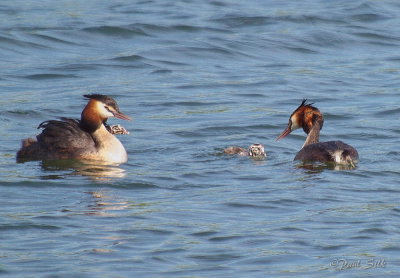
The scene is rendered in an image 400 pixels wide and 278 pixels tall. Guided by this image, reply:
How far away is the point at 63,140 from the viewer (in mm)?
12648

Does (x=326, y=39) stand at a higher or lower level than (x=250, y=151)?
higher

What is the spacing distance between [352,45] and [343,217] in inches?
441

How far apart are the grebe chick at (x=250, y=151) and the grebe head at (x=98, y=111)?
1.19 m

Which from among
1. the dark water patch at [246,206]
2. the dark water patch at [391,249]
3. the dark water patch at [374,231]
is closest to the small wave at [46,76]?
the dark water patch at [246,206]

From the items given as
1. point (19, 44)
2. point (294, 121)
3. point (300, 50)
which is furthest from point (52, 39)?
point (294, 121)

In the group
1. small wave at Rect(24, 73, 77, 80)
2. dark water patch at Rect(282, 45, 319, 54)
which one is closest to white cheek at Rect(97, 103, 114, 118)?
small wave at Rect(24, 73, 77, 80)

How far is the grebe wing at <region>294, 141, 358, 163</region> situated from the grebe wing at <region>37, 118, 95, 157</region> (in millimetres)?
2391

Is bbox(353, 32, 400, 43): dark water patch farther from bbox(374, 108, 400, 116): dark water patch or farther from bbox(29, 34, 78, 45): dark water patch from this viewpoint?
bbox(374, 108, 400, 116): dark water patch

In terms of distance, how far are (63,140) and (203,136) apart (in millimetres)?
2251

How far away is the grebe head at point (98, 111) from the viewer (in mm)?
12930

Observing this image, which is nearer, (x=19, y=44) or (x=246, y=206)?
(x=246, y=206)

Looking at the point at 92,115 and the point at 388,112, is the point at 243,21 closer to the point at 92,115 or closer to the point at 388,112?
the point at 388,112

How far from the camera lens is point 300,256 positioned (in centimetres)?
900

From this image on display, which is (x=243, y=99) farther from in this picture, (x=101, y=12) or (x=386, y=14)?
(x=386, y=14)
